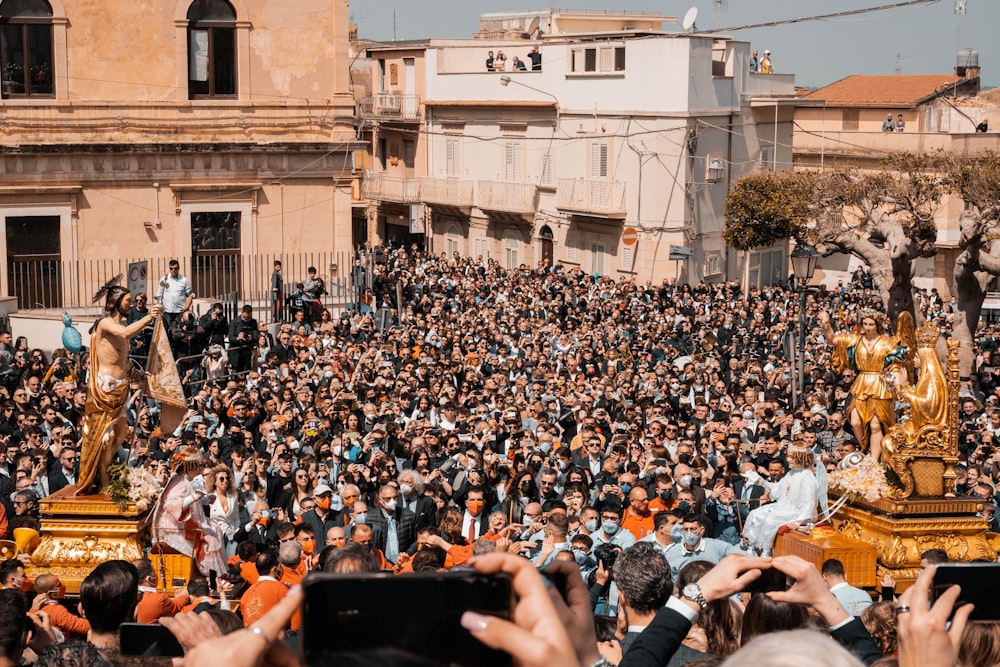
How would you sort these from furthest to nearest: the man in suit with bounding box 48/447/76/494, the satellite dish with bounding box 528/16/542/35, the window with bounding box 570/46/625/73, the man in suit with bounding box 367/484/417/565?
the satellite dish with bounding box 528/16/542/35, the window with bounding box 570/46/625/73, the man in suit with bounding box 48/447/76/494, the man in suit with bounding box 367/484/417/565

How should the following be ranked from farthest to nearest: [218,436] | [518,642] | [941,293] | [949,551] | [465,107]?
[465,107] → [941,293] → [218,436] → [949,551] → [518,642]

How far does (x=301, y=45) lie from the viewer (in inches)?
1079

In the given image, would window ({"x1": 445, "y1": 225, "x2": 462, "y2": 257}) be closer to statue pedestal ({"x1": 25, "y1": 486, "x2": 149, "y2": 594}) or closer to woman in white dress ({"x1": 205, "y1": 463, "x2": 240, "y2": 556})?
woman in white dress ({"x1": 205, "y1": 463, "x2": 240, "y2": 556})

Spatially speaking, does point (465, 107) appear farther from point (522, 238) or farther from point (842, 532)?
point (842, 532)

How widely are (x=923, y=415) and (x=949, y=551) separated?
1171mm

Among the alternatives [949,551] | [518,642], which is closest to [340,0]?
[949,551]

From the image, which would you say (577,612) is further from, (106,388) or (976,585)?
(106,388)

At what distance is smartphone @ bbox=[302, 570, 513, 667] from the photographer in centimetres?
236

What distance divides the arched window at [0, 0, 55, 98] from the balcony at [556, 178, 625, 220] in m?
19.9

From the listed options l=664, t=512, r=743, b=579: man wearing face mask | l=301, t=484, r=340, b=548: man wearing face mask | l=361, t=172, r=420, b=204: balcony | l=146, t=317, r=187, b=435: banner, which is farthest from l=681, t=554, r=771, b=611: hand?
l=361, t=172, r=420, b=204: balcony

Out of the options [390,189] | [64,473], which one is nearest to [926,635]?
[64,473]

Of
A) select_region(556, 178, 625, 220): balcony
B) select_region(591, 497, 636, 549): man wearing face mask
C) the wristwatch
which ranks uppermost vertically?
select_region(556, 178, 625, 220): balcony

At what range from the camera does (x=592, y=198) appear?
4225 centimetres

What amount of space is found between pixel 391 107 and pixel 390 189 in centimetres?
330
